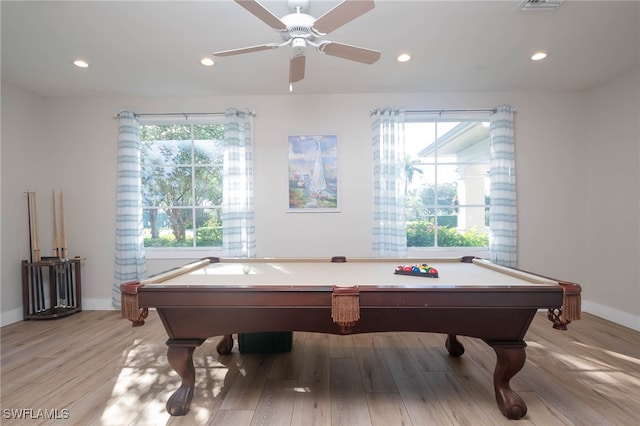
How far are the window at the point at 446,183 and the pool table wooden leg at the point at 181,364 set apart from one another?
2729 millimetres

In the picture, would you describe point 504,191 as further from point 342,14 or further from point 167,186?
A: point 167,186

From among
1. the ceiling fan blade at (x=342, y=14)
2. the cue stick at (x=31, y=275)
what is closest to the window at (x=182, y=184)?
the cue stick at (x=31, y=275)

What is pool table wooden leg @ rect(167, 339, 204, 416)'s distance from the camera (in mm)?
1600

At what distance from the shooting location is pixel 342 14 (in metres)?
1.53

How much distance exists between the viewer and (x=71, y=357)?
2.30m

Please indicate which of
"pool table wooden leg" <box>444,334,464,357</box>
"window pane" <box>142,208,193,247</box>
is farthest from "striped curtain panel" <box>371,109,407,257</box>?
"window pane" <box>142,208,193,247</box>

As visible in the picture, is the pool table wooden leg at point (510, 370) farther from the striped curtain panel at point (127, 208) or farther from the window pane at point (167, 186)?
the striped curtain panel at point (127, 208)

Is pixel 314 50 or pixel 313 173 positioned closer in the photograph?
pixel 314 50

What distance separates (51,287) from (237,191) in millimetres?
2322

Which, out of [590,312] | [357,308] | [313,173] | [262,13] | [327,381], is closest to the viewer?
[357,308]

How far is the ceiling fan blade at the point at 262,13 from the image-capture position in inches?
56.2

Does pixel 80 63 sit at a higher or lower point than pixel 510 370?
higher

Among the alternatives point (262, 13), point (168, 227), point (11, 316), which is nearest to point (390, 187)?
point (262, 13)

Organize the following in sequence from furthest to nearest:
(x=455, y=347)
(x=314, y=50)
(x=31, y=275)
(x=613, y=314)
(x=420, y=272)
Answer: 1. (x=31, y=275)
2. (x=613, y=314)
3. (x=314, y=50)
4. (x=455, y=347)
5. (x=420, y=272)
